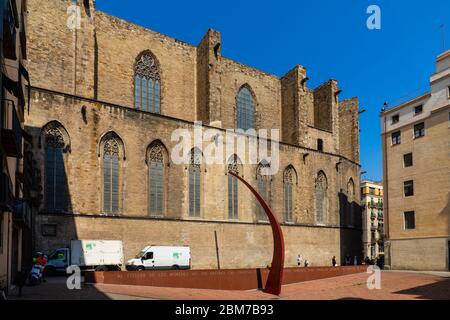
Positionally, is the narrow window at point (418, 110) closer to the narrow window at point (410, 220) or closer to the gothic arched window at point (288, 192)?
the narrow window at point (410, 220)

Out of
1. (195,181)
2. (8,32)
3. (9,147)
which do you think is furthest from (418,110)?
(8,32)

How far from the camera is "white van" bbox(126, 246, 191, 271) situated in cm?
2494

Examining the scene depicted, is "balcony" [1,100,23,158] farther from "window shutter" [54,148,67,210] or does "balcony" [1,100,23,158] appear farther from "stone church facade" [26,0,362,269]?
"window shutter" [54,148,67,210]

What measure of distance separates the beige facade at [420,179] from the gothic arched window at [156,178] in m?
15.4

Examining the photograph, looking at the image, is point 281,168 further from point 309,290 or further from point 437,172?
point 309,290

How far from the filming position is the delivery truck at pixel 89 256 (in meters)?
22.6

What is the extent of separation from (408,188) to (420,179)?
3.98ft

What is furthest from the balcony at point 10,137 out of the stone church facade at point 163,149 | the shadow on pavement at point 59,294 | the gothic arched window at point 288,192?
the gothic arched window at point 288,192

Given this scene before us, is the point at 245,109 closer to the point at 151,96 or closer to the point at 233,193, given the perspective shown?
the point at 151,96

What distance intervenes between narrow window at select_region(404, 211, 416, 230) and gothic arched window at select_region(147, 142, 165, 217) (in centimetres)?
A: 1571

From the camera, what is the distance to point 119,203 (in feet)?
85.8

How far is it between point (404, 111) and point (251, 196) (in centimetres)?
1181

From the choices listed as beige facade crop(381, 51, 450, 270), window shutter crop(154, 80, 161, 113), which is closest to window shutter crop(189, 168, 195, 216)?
window shutter crop(154, 80, 161, 113)
